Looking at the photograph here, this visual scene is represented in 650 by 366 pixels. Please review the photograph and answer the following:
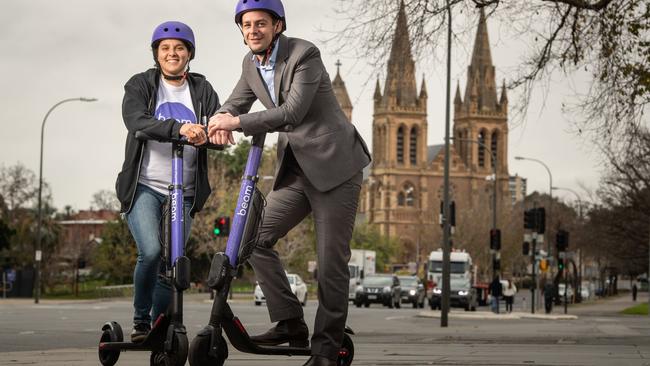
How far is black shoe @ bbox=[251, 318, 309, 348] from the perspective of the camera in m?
6.21

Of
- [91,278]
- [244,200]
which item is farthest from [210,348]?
[91,278]

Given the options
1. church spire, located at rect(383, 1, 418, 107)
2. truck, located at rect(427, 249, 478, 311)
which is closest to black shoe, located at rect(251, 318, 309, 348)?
church spire, located at rect(383, 1, 418, 107)

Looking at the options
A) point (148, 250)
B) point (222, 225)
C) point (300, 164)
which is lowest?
point (148, 250)

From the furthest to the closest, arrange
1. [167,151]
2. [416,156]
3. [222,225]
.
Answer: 1. [416,156]
2. [222,225]
3. [167,151]

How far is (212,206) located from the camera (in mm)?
74500

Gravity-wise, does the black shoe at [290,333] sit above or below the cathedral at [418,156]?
Answer: below

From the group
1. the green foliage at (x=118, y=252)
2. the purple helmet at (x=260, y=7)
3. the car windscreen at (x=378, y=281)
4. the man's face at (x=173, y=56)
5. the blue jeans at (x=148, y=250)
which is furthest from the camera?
the green foliage at (x=118, y=252)

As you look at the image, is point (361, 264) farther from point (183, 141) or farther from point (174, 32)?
point (183, 141)

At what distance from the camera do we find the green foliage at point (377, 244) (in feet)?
457

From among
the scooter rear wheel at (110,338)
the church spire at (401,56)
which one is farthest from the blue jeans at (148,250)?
the church spire at (401,56)

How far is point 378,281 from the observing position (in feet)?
179

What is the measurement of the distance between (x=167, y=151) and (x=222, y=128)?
0.93 meters

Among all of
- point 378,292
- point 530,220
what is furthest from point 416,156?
point 530,220

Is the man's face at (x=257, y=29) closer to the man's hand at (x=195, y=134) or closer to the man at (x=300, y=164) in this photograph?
the man at (x=300, y=164)
